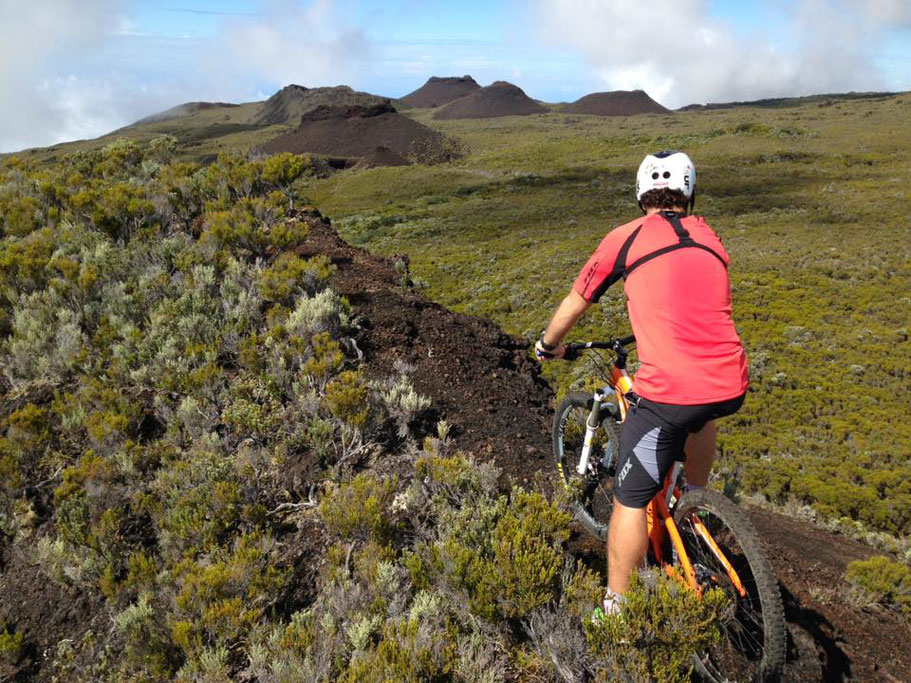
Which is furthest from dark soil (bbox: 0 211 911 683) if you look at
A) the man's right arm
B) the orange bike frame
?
the man's right arm

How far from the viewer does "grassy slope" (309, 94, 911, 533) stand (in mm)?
10578

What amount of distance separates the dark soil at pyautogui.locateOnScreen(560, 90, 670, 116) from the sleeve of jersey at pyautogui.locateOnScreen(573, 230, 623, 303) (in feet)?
543

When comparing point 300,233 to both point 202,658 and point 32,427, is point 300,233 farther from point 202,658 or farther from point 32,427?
point 202,658

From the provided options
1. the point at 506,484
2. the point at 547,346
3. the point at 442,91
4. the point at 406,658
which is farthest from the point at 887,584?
the point at 442,91

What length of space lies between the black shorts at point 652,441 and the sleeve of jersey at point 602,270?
667 millimetres

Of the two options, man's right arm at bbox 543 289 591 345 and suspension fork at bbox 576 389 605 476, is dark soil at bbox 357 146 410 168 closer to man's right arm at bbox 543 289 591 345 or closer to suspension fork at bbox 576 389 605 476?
suspension fork at bbox 576 389 605 476

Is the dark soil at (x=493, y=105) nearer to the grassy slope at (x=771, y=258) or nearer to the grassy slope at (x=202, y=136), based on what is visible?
the grassy slope at (x=202, y=136)

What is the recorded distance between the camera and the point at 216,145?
95.5 metres

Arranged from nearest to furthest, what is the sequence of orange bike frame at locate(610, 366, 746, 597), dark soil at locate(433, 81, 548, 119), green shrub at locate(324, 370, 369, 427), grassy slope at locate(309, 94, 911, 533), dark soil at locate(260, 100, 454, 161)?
orange bike frame at locate(610, 366, 746, 597) → green shrub at locate(324, 370, 369, 427) → grassy slope at locate(309, 94, 911, 533) → dark soil at locate(260, 100, 454, 161) → dark soil at locate(433, 81, 548, 119)

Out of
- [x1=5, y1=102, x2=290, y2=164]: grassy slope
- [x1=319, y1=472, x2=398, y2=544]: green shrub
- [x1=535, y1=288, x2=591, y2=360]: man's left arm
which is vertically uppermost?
[x1=5, y1=102, x2=290, y2=164]: grassy slope

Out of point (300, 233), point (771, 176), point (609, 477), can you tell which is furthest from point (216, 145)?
point (609, 477)

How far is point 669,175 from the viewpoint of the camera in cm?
301

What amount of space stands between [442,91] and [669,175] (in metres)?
203

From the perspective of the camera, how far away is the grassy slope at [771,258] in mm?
10578
